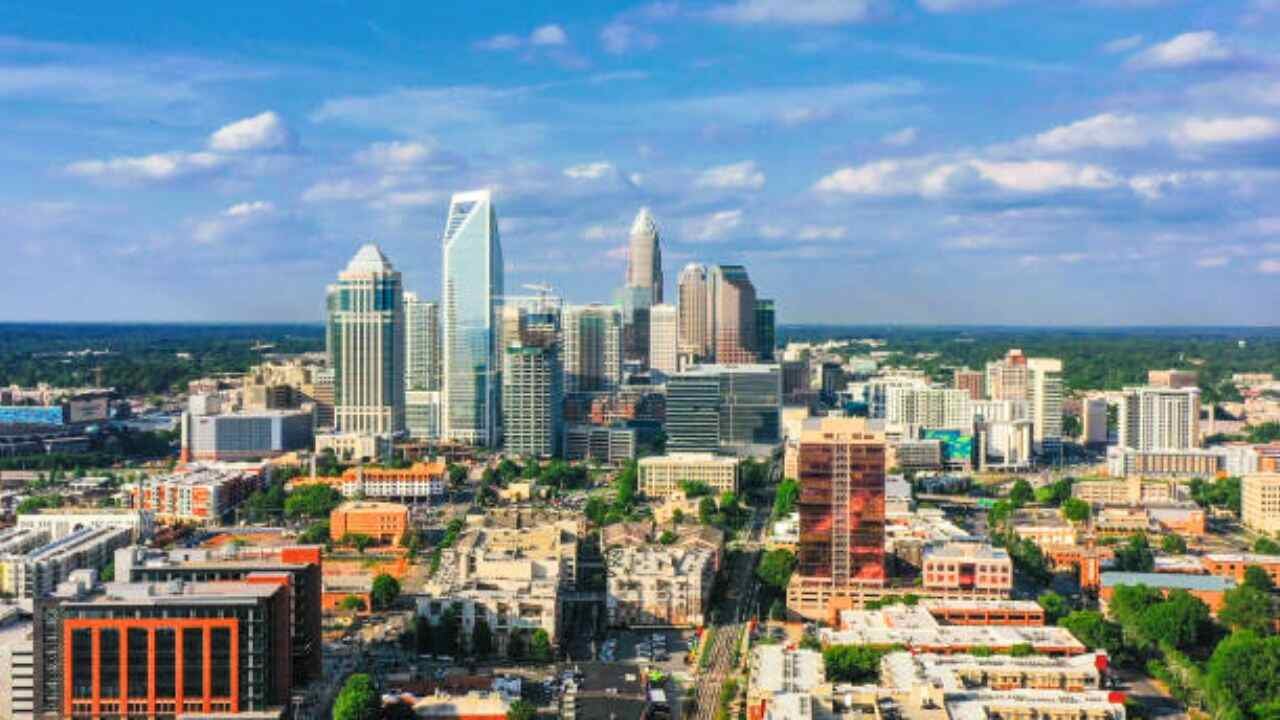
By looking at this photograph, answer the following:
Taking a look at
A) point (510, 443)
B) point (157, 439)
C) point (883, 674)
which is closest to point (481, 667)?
point (883, 674)

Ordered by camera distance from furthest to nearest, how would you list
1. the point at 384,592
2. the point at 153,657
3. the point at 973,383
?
the point at 973,383 → the point at 384,592 → the point at 153,657

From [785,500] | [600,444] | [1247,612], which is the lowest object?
[1247,612]

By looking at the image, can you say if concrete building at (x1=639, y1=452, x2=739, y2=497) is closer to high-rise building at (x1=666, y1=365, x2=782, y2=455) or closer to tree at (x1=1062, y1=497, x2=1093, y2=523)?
high-rise building at (x1=666, y1=365, x2=782, y2=455)

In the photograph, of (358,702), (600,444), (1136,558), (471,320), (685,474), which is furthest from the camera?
(471,320)

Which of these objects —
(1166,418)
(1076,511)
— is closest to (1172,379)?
(1166,418)

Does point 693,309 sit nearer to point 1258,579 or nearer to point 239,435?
point 239,435

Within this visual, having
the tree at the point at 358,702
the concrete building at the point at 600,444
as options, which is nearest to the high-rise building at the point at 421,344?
the concrete building at the point at 600,444

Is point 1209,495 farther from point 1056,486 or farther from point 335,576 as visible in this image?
point 335,576
